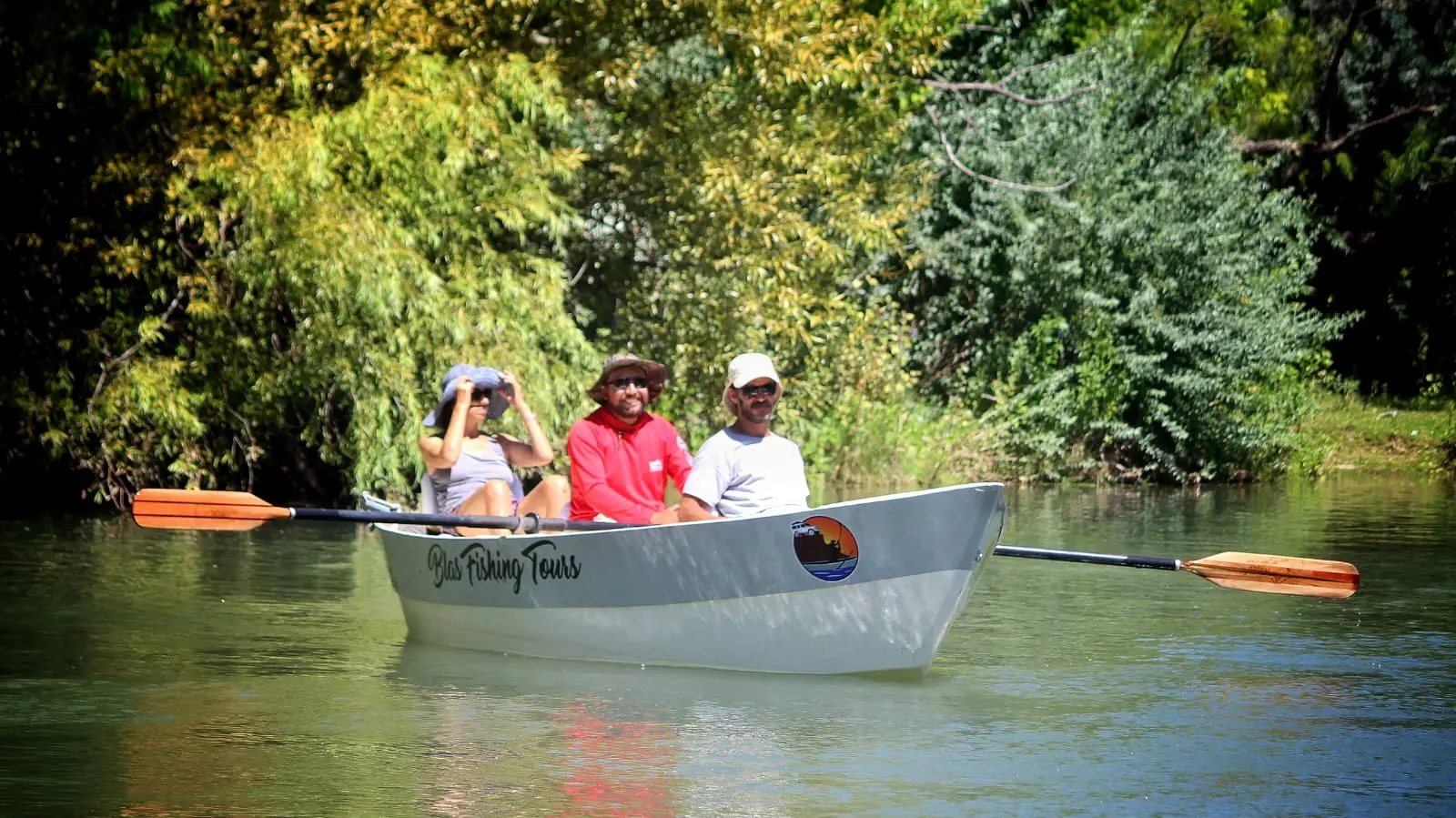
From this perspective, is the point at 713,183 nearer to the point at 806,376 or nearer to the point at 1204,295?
the point at 806,376

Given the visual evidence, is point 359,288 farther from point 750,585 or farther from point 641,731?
point 641,731

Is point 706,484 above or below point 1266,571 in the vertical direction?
above

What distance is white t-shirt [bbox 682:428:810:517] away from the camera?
31.2ft

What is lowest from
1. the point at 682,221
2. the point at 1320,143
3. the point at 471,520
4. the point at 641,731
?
the point at 641,731

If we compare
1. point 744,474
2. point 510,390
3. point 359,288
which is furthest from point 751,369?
point 359,288

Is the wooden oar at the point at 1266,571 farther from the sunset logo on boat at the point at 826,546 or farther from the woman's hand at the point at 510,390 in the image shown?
the woman's hand at the point at 510,390

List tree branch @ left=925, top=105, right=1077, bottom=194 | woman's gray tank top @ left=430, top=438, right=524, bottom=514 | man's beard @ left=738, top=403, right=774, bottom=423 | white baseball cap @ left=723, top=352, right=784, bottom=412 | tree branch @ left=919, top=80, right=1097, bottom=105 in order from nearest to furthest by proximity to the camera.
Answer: white baseball cap @ left=723, top=352, right=784, bottom=412, man's beard @ left=738, top=403, right=774, bottom=423, woman's gray tank top @ left=430, top=438, right=524, bottom=514, tree branch @ left=925, top=105, right=1077, bottom=194, tree branch @ left=919, top=80, right=1097, bottom=105

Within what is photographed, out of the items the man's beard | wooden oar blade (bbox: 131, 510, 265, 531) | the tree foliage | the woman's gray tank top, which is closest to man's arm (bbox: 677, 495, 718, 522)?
the man's beard

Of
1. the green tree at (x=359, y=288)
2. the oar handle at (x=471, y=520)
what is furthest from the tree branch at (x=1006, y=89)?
the oar handle at (x=471, y=520)

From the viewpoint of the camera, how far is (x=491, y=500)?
1095 cm

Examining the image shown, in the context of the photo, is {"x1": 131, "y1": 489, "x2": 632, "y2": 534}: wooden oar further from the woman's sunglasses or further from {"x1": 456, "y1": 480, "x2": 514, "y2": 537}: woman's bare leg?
the woman's sunglasses

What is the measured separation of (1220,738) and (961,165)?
57.5 feet

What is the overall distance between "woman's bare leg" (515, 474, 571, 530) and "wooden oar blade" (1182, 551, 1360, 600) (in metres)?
3.21

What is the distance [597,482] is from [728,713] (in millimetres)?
1957
